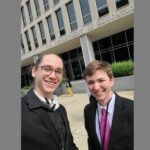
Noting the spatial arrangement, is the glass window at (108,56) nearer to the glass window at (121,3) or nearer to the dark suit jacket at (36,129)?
the glass window at (121,3)

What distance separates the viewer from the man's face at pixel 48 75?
1338mm

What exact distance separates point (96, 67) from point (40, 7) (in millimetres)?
15466

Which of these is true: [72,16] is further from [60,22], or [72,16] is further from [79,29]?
[79,29]

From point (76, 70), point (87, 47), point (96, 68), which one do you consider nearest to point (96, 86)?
point (96, 68)

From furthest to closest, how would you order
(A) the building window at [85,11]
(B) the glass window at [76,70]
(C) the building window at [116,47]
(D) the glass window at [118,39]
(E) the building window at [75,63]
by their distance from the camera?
(B) the glass window at [76,70] < (E) the building window at [75,63] < (D) the glass window at [118,39] < (C) the building window at [116,47] < (A) the building window at [85,11]

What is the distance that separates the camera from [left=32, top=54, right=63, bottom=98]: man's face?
1338 millimetres

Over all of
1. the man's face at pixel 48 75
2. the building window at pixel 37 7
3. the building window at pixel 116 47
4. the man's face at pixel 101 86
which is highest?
the building window at pixel 37 7

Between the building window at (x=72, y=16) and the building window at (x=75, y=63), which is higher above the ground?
the building window at (x=72, y=16)

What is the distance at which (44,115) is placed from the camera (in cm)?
118

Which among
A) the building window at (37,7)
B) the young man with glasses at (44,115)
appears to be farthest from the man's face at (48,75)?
the building window at (37,7)

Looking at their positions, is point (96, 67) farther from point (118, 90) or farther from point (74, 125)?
point (118, 90)

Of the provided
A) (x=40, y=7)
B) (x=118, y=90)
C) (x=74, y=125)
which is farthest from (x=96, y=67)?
(x=40, y=7)

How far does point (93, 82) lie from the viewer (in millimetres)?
1565

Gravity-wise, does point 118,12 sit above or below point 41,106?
above
